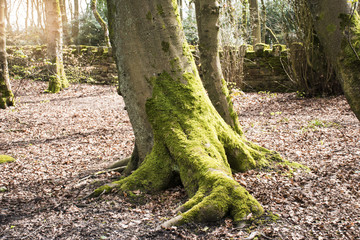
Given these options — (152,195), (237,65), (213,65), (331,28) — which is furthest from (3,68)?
(331,28)

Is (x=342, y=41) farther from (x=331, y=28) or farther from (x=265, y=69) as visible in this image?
(x=265, y=69)

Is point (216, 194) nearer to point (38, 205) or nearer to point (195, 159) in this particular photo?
point (195, 159)

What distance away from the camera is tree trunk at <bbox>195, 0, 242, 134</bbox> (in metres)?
4.61

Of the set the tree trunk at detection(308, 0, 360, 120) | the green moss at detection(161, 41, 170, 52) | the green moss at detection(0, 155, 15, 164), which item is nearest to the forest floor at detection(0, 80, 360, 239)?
the green moss at detection(0, 155, 15, 164)

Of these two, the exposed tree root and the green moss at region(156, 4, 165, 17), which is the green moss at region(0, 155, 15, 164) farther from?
the green moss at region(156, 4, 165, 17)

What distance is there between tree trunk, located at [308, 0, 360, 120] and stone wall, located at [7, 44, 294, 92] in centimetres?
820

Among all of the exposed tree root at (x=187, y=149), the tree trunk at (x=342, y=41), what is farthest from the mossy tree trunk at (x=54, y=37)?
the tree trunk at (x=342, y=41)

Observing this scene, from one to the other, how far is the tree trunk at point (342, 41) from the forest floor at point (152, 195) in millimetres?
1331

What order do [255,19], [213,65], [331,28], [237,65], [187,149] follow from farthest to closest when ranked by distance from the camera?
[255,19] < [237,65] < [213,65] < [187,149] < [331,28]

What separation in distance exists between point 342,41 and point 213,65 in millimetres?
2981

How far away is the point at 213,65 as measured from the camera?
4.68m

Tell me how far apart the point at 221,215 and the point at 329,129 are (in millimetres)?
4082

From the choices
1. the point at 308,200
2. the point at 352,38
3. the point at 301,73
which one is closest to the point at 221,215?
the point at 308,200

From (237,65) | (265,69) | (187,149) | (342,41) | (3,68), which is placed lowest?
(187,149)
